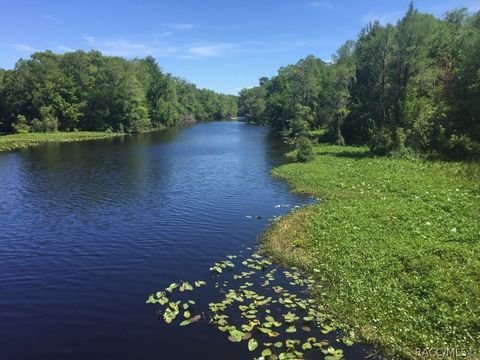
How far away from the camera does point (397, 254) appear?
18547 millimetres

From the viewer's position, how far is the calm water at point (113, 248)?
13.7 m

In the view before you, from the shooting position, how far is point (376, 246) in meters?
20.0

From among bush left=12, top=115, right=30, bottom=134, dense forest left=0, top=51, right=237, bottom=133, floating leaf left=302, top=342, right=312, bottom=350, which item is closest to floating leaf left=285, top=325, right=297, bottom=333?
floating leaf left=302, top=342, right=312, bottom=350

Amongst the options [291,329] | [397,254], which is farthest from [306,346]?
[397,254]

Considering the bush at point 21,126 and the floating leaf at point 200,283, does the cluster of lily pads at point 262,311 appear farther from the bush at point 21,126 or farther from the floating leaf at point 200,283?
the bush at point 21,126

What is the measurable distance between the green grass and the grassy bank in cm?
7321

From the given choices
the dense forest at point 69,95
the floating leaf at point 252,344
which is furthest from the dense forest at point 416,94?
the dense forest at point 69,95

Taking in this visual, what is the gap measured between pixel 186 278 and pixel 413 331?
33.5ft

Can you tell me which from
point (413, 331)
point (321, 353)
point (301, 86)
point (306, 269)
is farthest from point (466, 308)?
point (301, 86)

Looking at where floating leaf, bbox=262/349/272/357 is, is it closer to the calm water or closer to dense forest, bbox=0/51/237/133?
the calm water

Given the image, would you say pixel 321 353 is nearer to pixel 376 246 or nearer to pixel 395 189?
pixel 376 246

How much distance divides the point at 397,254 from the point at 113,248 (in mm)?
15926

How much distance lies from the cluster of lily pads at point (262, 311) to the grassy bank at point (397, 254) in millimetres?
1084

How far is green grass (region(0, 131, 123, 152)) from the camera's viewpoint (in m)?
83.2
